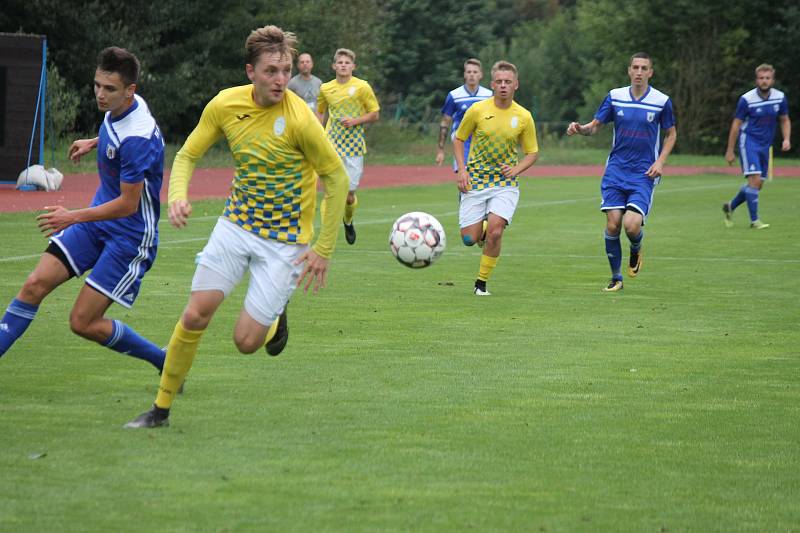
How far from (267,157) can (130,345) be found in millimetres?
1506

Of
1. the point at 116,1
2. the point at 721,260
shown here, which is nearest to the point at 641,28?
the point at 116,1

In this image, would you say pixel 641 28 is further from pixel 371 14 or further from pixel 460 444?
pixel 460 444

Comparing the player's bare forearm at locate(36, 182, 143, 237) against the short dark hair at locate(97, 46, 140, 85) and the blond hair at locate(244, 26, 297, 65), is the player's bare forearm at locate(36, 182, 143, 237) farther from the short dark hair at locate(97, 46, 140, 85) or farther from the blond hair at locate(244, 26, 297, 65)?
the blond hair at locate(244, 26, 297, 65)

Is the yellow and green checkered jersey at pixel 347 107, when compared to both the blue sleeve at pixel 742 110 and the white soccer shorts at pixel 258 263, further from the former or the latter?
the white soccer shorts at pixel 258 263

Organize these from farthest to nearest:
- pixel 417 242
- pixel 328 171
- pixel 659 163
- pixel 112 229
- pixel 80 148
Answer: pixel 659 163 < pixel 417 242 < pixel 80 148 < pixel 112 229 < pixel 328 171

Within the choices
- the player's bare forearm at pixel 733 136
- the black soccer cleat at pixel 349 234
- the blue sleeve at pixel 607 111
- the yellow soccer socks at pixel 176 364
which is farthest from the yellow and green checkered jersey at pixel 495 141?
the player's bare forearm at pixel 733 136

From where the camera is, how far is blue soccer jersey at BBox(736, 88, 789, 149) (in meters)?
21.3

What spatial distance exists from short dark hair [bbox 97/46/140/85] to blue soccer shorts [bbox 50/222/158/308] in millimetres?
863

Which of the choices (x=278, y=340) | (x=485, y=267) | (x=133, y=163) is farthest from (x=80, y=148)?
(x=485, y=267)

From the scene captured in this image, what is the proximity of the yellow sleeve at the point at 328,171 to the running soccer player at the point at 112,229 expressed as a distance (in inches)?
40.0

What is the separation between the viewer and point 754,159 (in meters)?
21.3

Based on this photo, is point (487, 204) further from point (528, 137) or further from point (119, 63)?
point (119, 63)

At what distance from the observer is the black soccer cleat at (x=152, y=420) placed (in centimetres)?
692

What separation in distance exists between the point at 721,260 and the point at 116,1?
85.5 ft
